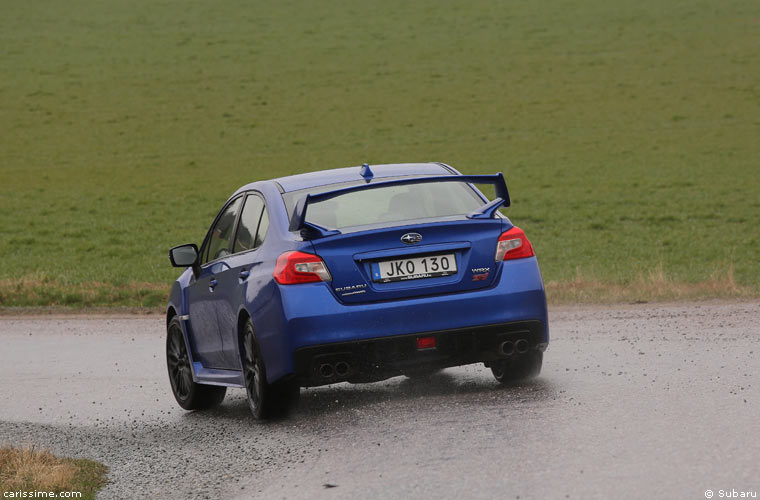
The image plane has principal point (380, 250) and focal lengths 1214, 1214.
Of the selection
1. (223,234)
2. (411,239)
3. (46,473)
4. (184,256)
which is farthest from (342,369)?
(184,256)

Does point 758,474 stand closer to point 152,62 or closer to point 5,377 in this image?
point 5,377

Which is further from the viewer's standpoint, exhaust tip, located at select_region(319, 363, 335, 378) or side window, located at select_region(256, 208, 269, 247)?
side window, located at select_region(256, 208, 269, 247)

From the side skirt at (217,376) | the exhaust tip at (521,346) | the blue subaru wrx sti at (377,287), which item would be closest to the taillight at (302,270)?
the blue subaru wrx sti at (377,287)

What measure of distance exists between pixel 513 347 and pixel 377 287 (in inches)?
41.7

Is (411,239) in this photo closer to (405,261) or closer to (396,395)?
(405,261)

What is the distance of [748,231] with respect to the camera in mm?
26281

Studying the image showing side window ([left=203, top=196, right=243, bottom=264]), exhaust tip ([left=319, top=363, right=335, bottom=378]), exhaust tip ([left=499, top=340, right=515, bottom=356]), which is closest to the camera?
exhaust tip ([left=319, top=363, right=335, bottom=378])

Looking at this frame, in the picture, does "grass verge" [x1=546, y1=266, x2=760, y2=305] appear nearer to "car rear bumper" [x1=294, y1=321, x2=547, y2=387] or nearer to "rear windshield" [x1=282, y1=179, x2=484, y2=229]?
"rear windshield" [x1=282, y1=179, x2=484, y2=229]

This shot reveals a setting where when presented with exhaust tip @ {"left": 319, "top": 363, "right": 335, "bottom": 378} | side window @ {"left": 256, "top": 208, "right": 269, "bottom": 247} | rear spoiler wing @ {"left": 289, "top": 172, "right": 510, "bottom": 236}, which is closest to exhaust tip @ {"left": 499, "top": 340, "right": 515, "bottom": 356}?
rear spoiler wing @ {"left": 289, "top": 172, "right": 510, "bottom": 236}

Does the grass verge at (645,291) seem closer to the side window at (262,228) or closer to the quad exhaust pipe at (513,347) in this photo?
the quad exhaust pipe at (513,347)

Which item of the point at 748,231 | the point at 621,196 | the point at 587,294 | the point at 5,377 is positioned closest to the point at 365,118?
the point at 621,196

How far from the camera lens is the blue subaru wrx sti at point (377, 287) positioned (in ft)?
25.8

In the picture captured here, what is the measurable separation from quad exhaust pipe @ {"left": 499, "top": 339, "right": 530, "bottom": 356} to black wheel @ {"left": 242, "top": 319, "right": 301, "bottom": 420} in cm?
140

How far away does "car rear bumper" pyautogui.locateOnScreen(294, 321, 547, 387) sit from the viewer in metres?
7.85
